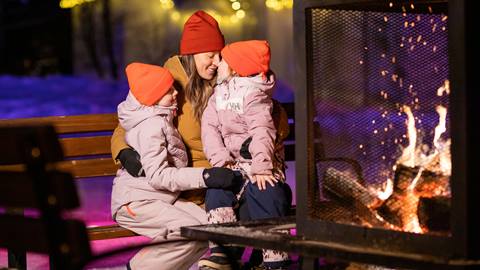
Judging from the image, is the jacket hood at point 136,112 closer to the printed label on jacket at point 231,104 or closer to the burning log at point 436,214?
the printed label on jacket at point 231,104

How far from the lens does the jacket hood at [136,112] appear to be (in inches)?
217

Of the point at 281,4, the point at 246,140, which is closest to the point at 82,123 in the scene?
the point at 246,140

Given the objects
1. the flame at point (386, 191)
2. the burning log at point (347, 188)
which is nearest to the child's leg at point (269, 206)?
the burning log at point (347, 188)

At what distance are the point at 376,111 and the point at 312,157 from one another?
0.34 meters

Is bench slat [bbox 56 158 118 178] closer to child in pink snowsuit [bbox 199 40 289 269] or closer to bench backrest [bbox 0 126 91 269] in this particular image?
child in pink snowsuit [bbox 199 40 289 269]

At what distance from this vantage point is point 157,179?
5.38m

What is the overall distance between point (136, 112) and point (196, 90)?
1.49ft

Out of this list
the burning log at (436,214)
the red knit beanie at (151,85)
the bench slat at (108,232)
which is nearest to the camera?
the burning log at (436,214)

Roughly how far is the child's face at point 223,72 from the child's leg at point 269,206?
600 millimetres

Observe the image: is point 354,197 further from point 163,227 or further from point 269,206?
point 163,227

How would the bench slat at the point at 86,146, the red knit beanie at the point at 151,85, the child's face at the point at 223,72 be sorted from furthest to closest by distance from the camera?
1. the bench slat at the point at 86,146
2. the child's face at the point at 223,72
3. the red knit beanie at the point at 151,85

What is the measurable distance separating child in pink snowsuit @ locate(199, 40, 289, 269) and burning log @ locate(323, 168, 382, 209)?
2.83ft

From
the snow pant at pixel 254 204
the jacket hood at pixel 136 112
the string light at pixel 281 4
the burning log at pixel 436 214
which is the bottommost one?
the snow pant at pixel 254 204

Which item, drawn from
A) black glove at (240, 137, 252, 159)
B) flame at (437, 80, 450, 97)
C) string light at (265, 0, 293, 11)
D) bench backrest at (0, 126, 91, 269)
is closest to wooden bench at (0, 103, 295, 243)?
black glove at (240, 137, 252, 159)
